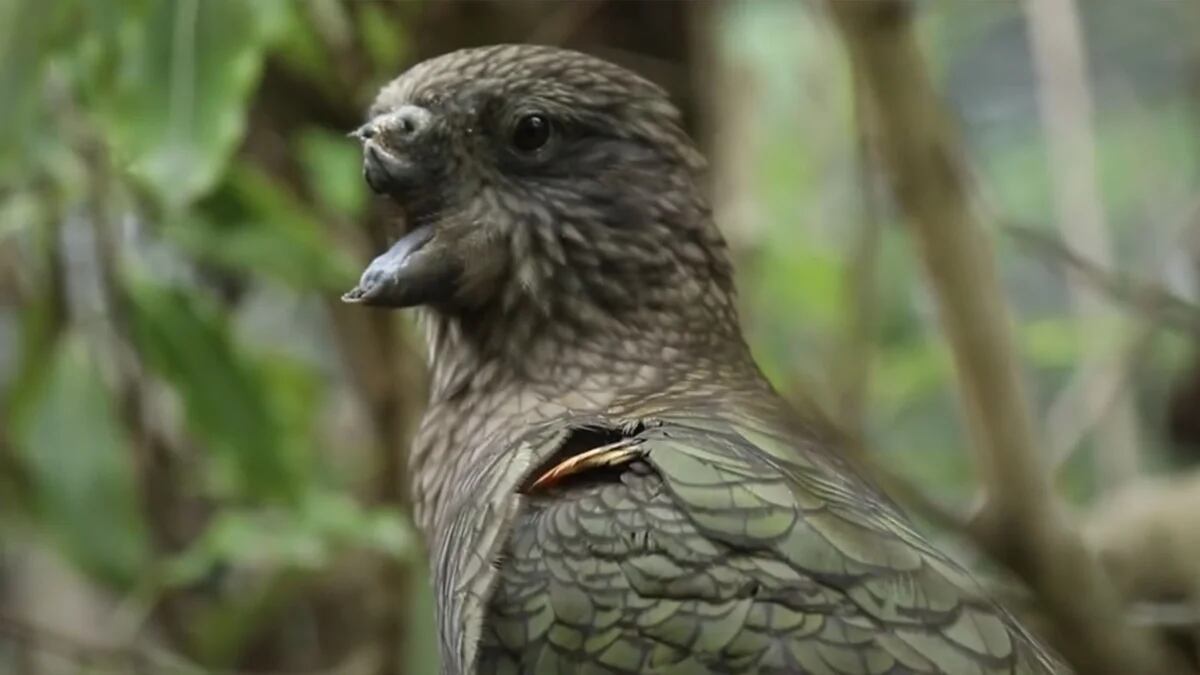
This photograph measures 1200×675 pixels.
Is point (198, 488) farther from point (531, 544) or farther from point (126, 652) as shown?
point (531, 544)

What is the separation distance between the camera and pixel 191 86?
128 centimetres

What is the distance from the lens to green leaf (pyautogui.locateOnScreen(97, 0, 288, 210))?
1.26m

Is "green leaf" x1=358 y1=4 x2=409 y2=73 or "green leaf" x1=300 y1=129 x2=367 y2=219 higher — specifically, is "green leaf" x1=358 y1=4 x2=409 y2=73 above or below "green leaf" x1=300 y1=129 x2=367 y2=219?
above

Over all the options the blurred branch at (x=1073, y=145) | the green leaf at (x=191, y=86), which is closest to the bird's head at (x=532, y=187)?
the green leaf at (x=191, y=86)

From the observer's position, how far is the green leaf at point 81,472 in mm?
1653

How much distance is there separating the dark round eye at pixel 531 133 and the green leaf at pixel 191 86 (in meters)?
0.28

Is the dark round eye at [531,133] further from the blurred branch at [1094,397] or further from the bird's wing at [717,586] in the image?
the blurred branch at [1094,397]

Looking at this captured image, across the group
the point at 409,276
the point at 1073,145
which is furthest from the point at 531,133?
the point at 1073,145

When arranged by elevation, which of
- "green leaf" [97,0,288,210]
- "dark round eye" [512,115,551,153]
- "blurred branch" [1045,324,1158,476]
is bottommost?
"blurred branch" [1045,324,1158,476]

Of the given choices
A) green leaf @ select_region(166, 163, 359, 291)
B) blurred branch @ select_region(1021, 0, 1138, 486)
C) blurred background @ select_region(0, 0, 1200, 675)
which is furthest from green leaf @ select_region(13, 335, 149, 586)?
blurred branch @ select_region(1021, 0, 1138, 486)

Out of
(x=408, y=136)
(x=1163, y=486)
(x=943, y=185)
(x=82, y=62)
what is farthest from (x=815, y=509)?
(x=1163, y=486)

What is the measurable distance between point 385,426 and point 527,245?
2.73ft

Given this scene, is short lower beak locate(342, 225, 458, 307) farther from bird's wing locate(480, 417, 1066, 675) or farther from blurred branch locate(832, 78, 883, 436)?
blurred branch locate(832, 78, 883, 436)

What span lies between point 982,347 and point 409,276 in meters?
0.73
